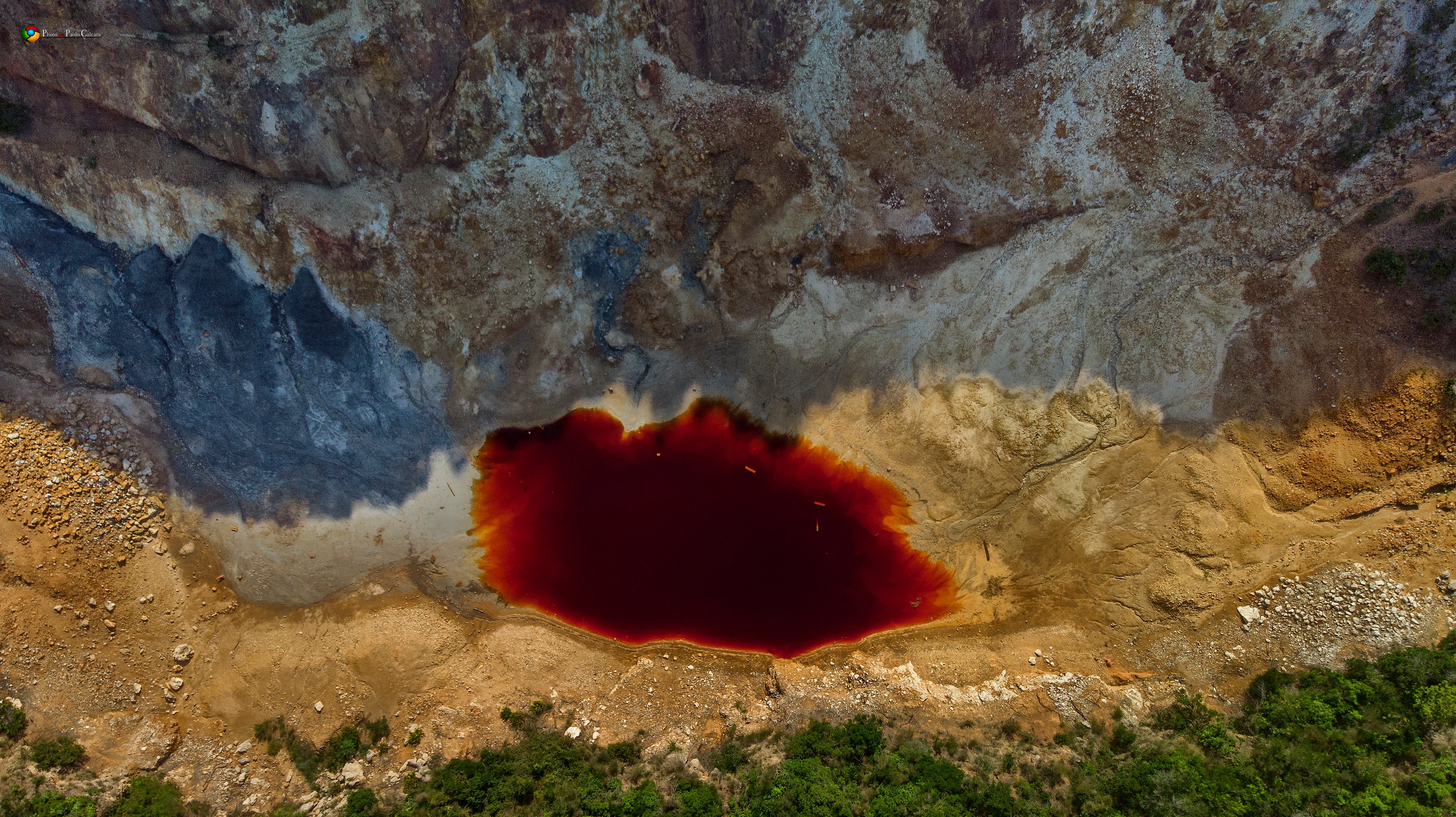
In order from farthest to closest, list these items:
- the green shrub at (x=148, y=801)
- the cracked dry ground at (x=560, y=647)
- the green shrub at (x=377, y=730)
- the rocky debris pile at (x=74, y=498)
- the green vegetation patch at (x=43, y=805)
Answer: the green shrub at (x=377, y=730) < the rocky debris pile at (x=74, y=498) < the cracked dry ground at (x=560, y=647) < the green shrub at (x=148, y=801) < the green vegetation patch at (x=43, y=805)

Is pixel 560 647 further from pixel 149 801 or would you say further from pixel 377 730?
pixel 149 801

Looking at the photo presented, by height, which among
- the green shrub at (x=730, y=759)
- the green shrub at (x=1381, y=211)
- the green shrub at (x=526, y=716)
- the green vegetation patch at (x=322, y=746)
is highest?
the green shrub at (x=1381, y=211)

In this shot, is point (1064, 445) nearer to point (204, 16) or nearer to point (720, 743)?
point (720, 743)

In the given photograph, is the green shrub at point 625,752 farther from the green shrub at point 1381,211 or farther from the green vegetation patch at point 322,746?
the green shrub at point 1381,211

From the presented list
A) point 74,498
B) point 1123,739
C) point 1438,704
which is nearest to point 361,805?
point 74,498

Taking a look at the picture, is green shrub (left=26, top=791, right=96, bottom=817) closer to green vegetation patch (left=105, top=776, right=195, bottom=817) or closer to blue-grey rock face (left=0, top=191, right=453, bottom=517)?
green vegetation patch (left=105, top=776, right=195, bottom=817)

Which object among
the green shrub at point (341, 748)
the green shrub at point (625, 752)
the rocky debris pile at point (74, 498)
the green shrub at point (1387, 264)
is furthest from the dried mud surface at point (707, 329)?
the green shrub at point (341, 748)

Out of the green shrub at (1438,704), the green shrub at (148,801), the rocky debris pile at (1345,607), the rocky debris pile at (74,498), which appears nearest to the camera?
the green shrub at (1438,704)
